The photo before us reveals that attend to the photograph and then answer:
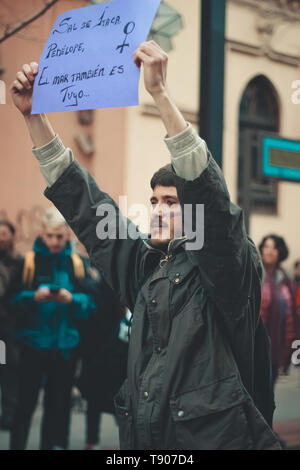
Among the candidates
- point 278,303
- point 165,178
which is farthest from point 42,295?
point 165,178

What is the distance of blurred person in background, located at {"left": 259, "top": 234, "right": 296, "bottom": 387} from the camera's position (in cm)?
554

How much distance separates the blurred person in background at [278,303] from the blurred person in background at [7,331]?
180cm

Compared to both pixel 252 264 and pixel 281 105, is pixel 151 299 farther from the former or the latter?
pixel 281 105

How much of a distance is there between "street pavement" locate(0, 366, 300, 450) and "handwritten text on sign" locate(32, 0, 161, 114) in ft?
10.4

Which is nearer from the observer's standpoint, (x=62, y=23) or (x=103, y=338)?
(x=62, y=23)

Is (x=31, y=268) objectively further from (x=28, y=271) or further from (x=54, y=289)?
(x=54, y=289)

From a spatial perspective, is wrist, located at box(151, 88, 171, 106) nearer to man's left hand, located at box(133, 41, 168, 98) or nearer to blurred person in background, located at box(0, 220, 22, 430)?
man's left hand, located at box(133, 41, 168, 98)

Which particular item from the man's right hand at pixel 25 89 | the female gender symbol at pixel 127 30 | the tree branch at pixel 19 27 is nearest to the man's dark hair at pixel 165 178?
the female gender symbol at pixel 127 30

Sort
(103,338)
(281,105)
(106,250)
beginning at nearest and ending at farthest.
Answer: (106,250) → (103,338) → (281,105)

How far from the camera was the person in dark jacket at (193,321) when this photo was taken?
2080 millimetres

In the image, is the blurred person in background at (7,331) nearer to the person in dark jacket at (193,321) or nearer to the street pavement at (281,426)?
the street pavement at (281,426)

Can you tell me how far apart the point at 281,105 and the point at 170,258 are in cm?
354
